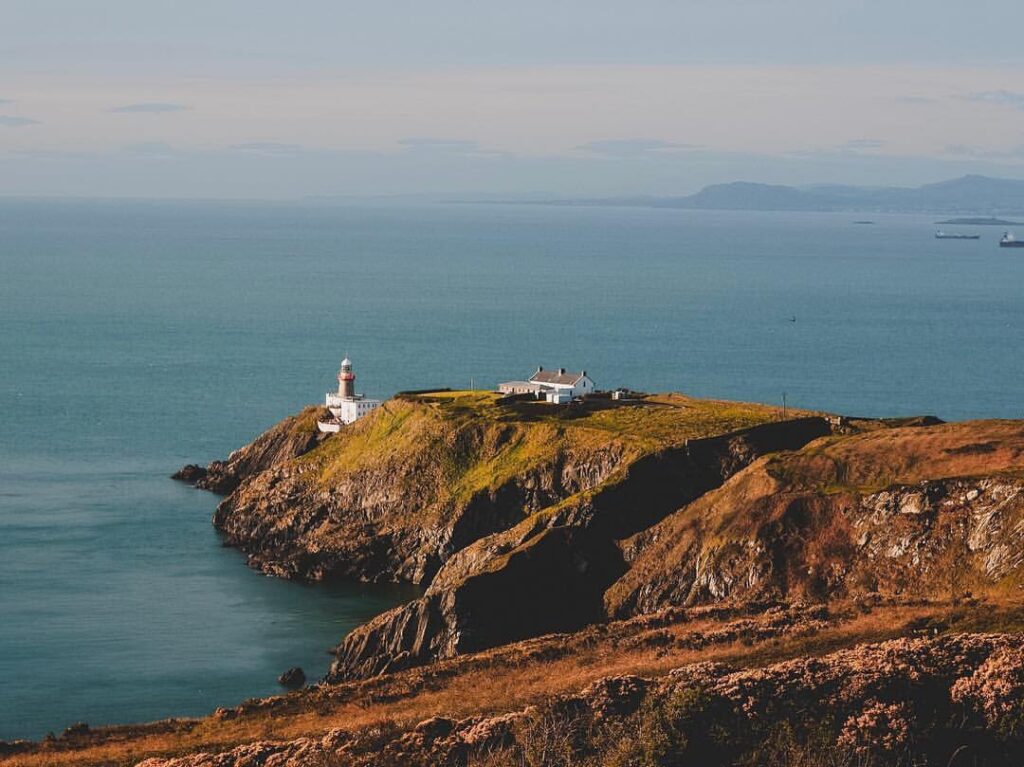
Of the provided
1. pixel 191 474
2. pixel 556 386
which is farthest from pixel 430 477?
pixel 191 474

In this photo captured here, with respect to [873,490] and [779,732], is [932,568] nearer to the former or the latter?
[873,490]

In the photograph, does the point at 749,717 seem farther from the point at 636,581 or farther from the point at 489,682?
the point at 636,581

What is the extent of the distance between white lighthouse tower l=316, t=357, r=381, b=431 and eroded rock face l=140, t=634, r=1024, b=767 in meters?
72.6

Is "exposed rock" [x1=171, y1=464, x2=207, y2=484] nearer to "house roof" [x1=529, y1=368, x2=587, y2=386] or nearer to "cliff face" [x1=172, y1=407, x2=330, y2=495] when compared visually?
"cliff face" [x1=172, y1=407, x2=330, y2=495]

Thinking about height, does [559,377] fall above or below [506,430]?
above

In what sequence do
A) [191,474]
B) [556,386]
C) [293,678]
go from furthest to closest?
[191,474], [556,386], [293,678]

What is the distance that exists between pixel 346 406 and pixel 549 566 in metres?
47.7

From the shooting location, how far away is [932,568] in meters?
91.3

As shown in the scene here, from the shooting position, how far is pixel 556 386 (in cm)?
13875

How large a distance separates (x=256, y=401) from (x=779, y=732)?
4979 inches

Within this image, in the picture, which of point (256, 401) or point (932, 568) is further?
point (256, 401)

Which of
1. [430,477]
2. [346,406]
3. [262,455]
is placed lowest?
[262,455]

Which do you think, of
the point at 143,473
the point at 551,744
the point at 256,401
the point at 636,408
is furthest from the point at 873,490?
the point at 256,401

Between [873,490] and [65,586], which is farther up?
[873,490]
